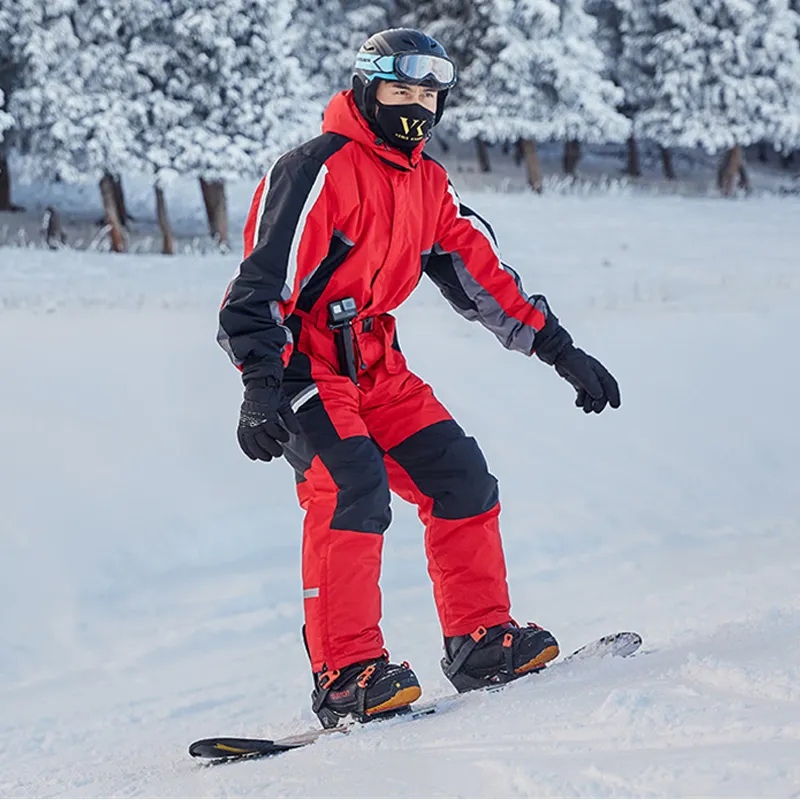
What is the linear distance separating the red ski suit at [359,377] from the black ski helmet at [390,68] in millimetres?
74

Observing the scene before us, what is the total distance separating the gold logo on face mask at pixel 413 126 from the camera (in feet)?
12.1

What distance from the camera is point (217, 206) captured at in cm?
2170

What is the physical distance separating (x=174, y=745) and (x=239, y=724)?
36 centimetres

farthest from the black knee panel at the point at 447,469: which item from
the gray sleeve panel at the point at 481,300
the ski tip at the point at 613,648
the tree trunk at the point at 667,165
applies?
the tree trunk at the point at 667,165

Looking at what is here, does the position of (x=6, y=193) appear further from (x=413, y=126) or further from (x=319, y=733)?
(x=319, y=733)

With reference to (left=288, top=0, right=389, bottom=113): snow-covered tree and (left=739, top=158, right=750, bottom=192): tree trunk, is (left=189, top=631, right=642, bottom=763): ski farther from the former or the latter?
(left=739, top=158, right=750, bottom=192): tree trunk

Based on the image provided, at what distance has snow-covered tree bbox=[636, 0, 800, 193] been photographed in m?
26.9

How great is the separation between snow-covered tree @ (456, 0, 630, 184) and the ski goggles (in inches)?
905

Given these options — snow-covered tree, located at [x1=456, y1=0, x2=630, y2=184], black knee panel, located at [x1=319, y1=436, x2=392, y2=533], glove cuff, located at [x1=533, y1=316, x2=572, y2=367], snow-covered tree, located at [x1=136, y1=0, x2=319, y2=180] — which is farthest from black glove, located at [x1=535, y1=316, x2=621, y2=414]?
snow-covered tree, located at [x1=456, y1=0, x2=630, y2=184]

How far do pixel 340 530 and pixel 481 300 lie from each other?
1185 mm

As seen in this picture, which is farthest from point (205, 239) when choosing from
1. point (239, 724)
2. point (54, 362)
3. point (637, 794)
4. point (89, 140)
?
point (637, 794)

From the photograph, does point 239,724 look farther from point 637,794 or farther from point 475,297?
point 637,794

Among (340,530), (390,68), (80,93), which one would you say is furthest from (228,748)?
(80,93)

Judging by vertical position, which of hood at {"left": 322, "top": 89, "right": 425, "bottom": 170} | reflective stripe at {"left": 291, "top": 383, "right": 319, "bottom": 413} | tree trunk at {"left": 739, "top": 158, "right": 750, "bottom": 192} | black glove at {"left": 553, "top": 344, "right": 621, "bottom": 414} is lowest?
tree trunk at {"left": 739, "top": 158, "right": 750, "bottom": 192}
